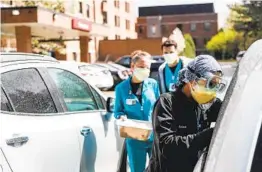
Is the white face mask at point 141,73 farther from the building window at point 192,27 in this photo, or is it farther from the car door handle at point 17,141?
the building window at point 192,27

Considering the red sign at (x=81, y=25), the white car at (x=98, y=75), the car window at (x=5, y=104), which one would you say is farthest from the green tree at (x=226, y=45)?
the car window at (x=5, y=104)

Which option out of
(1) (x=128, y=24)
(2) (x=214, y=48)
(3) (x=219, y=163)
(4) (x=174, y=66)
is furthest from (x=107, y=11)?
(3) (x=219, y=163)

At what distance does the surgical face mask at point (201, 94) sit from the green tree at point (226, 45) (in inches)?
2633

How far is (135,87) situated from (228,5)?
1838 inches

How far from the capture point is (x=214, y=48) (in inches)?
2884

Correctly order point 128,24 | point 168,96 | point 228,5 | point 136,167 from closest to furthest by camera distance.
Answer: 1. point 168,96
2. point 136,167
3. point 228,5
4. point 128,24

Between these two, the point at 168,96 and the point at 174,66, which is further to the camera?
the point at 174,66

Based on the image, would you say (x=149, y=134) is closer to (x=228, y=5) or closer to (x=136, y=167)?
(x=136, y=167)

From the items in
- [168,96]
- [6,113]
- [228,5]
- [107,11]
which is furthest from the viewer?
[107,11]

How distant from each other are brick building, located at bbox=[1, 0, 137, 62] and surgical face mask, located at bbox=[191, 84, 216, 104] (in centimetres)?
2277

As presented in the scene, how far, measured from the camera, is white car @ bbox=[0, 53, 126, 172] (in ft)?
12.0

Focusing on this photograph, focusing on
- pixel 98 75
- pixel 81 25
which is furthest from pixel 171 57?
pixel 81 25

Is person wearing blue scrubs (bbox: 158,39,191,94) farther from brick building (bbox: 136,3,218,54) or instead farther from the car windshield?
brick building (bbox: 136,3,218,54)

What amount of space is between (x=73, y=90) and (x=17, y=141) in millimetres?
1408
